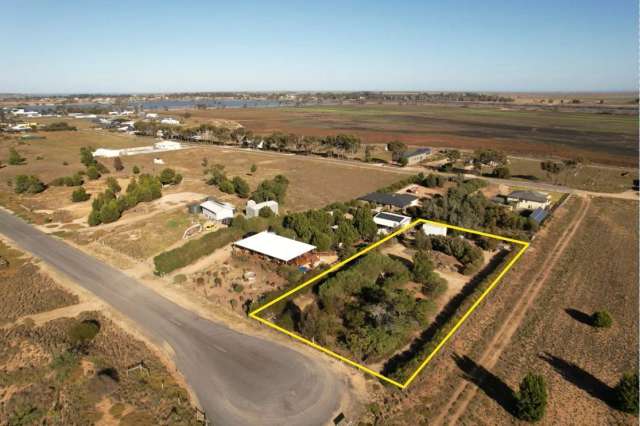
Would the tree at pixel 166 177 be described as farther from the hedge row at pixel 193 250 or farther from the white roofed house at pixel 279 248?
the white roofed house at pixel 279 248

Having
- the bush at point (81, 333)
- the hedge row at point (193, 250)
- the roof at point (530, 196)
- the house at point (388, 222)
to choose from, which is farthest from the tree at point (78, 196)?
the roof at point (530, 196)

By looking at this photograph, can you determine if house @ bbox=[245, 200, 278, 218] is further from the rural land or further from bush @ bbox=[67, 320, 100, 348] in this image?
bush @ bbox=[67, 320, 100, 348]

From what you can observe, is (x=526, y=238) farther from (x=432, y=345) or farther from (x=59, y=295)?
(x=59, y=295)

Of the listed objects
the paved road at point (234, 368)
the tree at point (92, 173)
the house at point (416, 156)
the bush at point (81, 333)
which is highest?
the house at point (416, 156)

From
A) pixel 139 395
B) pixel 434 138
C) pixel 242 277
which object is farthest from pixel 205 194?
pixel 434 138

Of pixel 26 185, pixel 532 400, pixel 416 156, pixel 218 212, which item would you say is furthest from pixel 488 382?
pixel 416 156

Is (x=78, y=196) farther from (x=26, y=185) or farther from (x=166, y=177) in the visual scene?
(x=166, y=177)

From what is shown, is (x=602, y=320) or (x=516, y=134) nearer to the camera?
(x=602, y=320)

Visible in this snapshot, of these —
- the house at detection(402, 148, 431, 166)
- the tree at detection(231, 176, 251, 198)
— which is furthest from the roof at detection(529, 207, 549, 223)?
the tree at detection(231, 176, 251, 198)
